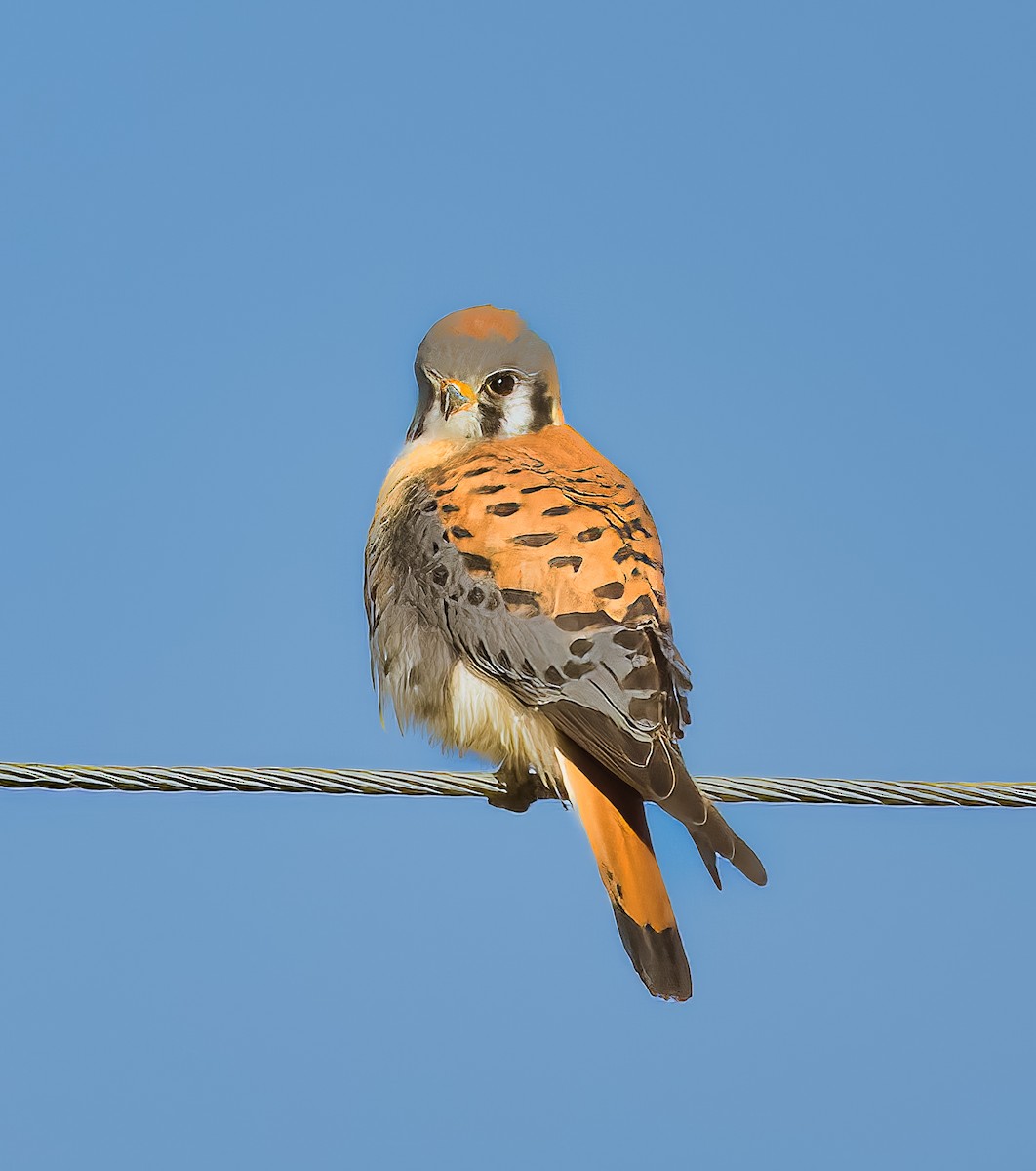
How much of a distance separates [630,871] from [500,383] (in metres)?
1.66

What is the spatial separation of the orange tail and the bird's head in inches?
48.9

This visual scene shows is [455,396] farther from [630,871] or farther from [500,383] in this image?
[630,871]

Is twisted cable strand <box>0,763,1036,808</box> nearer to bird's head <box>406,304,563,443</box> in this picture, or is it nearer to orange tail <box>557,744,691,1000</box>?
orange tail <box>557,744,691,1000</box>

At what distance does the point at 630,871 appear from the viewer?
3.39 meters

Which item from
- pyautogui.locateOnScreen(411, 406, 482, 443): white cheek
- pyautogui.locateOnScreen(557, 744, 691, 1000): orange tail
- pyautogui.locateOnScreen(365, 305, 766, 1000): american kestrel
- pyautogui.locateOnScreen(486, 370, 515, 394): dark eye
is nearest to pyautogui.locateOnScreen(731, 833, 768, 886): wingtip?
pyautogui.locateOnScreen(365, 305, 766, 1000): american kestrel

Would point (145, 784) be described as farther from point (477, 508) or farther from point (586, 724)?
point (477, 508)

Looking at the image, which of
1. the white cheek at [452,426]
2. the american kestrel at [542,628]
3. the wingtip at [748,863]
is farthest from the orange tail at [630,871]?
the white cheek at [452,426]

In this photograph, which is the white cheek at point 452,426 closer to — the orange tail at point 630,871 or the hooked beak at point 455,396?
the hooked beak at point 455,396

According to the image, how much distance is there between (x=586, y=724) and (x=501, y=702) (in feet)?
1.13

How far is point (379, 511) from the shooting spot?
4305 millimetres

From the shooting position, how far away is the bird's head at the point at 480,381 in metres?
4.50

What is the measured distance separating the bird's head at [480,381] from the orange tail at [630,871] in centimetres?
124

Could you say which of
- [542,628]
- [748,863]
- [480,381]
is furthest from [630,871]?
[480,381]

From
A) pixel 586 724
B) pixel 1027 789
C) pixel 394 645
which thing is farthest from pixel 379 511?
pixel 1027 789
